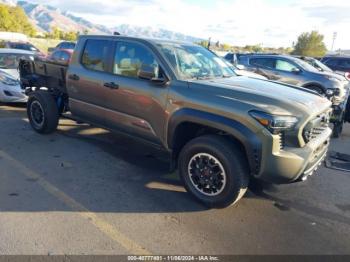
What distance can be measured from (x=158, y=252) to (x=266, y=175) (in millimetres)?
1328

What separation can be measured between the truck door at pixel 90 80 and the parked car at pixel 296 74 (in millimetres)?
7321

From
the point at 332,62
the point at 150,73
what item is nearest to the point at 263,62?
the point at 332,62

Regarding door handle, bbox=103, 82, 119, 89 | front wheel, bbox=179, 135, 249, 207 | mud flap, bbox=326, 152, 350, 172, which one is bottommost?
mud flap, bbox=326, 152, 350, 172

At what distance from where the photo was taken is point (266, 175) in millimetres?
3523

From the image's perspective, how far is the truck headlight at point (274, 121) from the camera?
3408 millimetres

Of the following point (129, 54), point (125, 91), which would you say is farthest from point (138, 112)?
point (129, 54)

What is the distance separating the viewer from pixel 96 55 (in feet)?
17.4

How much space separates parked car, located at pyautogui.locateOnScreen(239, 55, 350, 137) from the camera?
10812 mm

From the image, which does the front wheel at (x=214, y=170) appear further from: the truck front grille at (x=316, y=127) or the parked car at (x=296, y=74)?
the parked car at (x=296, y=74)

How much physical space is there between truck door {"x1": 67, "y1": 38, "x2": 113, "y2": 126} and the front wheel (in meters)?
1.73

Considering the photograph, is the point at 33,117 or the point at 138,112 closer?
the point at 138,112

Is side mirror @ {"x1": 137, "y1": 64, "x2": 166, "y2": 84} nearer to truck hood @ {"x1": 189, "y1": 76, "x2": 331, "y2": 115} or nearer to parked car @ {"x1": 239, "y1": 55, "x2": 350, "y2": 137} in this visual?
truck hood @ {"x1": 189, "y1": 76, "x2": 331, "y2": 115}

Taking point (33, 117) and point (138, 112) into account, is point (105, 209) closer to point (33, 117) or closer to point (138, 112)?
point (138, 112)

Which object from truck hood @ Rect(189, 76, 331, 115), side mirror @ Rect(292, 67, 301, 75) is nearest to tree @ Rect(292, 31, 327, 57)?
side mirror @ Rect(292, 67, 301, 75)
